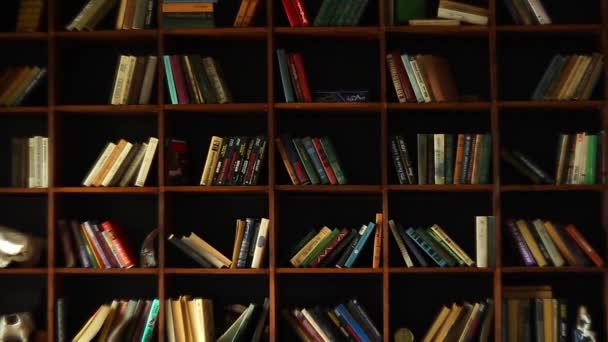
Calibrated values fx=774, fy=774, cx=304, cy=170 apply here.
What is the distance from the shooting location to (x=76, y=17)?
11.2ft

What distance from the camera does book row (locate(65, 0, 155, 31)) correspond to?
3412mm

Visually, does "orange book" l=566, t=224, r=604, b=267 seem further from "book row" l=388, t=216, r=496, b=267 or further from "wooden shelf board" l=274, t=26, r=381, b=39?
"wooden shelf board" l=274, t=26, r=381, b=39

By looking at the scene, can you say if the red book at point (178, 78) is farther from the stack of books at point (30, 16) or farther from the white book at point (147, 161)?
the stack of books at point (30, 16)

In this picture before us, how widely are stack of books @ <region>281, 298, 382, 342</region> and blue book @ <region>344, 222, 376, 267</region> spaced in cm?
19

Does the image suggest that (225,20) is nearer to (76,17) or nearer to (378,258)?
(76,17)

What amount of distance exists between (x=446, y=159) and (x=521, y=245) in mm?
488

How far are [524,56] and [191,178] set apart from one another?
5.40ft

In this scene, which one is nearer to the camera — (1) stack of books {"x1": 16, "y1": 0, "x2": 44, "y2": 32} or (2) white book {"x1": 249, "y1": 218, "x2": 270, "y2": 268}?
(2) white book {"x1": 249, "y1": 218, "x2": 270, "y2": 268}

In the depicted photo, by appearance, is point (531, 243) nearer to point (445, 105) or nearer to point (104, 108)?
point (445, 105)

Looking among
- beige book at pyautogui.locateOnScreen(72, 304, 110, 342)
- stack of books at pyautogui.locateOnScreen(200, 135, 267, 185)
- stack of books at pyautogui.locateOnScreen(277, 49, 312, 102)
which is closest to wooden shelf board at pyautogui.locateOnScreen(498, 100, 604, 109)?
stack of books at pyautogui.locateOnScreen(277, 49, 312, 102)

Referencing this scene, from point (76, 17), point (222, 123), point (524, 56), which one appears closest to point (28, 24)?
point (76, 17)

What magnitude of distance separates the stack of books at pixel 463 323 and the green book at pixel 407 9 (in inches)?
50.1

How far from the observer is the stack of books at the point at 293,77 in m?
3.37

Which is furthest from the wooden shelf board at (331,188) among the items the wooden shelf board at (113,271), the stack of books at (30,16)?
the stack of books at (30,16)
